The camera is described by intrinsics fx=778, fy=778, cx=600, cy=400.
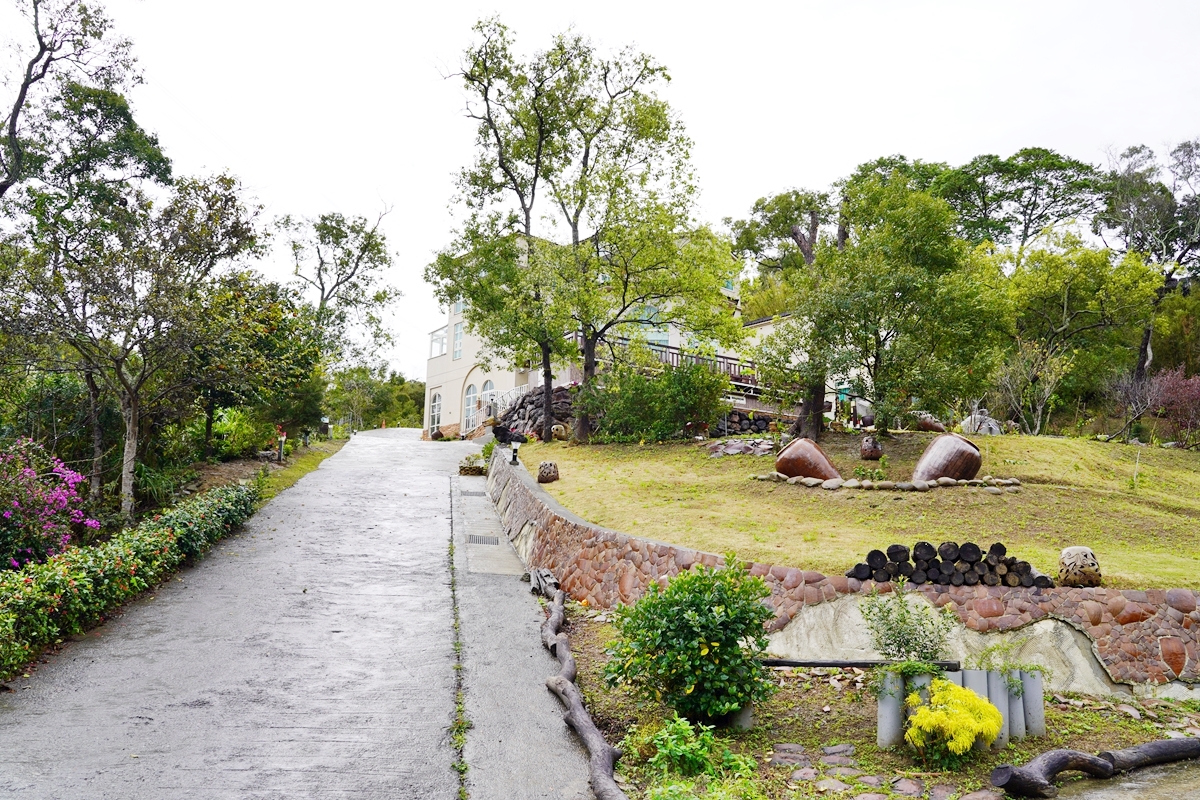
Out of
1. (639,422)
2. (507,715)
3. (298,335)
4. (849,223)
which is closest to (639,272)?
(639,422)

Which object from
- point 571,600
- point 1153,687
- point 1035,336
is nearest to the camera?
point 1153,687

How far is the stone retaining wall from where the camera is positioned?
20.5ft

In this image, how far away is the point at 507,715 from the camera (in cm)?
611

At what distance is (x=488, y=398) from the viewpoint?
28.7 m

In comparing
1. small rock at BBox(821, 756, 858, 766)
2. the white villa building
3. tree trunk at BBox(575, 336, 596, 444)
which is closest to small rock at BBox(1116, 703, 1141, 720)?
small rock at BBox(821, 756, 858, 766)

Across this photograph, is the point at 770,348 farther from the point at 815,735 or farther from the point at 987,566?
the point at 815,735

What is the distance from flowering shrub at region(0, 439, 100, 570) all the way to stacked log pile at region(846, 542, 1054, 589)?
31.6ft

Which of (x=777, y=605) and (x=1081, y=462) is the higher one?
(x=1081, y=462)

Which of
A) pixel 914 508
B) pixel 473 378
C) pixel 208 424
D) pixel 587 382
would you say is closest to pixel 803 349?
pixel 914 508

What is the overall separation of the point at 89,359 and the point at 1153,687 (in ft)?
44.3

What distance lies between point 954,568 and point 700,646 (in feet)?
9.07

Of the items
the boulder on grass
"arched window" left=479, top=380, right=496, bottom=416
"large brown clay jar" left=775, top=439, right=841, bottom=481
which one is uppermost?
"arched window" left=479, top=380, right=496, bottom=416

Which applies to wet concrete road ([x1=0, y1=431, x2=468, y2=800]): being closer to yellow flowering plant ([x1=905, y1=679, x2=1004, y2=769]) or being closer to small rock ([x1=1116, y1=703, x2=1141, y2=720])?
yellow flowering plant ([x1=905, y1=679, x2=1004, y2=769])

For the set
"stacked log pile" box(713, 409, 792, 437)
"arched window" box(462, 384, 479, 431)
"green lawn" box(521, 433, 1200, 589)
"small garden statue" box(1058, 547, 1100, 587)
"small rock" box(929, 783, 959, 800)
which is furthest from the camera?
"arched window" box(462, 384, 479, 431)
